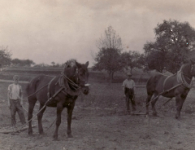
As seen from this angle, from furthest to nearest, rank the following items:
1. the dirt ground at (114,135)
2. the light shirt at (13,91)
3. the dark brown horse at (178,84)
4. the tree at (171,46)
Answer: the tree at (171,46), the dark brown horse at (178,84), the light shirt at (13,91), the dirt ground at (114,135)

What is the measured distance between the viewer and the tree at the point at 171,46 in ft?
79.5

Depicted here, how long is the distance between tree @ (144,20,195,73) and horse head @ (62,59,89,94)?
2049 cm

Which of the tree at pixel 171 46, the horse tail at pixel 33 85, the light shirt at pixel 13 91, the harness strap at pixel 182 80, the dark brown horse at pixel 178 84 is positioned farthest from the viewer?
the tree at pixel 171 46

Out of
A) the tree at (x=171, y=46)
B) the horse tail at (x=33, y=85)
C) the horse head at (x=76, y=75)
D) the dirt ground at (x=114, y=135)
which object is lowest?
the dirt ground at (x=114, y=135)

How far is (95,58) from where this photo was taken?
925 inches

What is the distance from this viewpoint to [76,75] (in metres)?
5.22

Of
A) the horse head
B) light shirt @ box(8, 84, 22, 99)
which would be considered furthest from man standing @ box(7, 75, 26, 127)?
the horse head

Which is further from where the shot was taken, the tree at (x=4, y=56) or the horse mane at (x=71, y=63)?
the tree at (x=4, y=56)

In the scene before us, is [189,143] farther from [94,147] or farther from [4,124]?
[4,124]

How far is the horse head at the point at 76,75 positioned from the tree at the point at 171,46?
20486 millimetres

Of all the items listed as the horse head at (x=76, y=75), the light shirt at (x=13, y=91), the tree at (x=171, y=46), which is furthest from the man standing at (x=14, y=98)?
the tree at (x=171, y=46)

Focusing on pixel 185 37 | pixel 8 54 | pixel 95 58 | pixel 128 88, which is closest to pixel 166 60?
pixel 185 37

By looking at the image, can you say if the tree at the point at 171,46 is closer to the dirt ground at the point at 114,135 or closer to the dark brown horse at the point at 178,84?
the dark brown horse at the point at 178,84

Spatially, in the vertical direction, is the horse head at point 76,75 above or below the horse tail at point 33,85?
above
